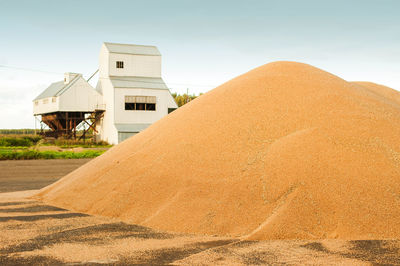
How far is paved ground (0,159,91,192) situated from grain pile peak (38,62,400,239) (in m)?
2.48

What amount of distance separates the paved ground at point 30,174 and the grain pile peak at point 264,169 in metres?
2.48

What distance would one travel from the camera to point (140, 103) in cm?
3048

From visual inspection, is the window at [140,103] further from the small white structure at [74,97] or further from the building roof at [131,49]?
the building roof at [131,49]

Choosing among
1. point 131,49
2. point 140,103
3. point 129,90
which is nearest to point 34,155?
point 129,90

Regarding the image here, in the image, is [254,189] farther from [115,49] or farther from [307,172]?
[115,49]

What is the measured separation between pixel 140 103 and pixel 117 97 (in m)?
1.88

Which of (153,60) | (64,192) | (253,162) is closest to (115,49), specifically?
(153,60)

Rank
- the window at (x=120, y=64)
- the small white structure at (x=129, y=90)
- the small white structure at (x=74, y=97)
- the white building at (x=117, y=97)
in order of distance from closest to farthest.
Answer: the small white structure at (x=129, y=90) → the white building at (x=117, y=97) → the window at (x=120, y=64) → the small white structure at (x=74, y=97)

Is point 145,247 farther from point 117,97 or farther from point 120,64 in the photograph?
point 120,64

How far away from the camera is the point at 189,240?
5.04 metres

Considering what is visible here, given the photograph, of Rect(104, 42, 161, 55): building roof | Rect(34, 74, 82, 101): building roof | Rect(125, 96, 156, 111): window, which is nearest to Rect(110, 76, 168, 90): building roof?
Rect(125, 96, 156, 111): window

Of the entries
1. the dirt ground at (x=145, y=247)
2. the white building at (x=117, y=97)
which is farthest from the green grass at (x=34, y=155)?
the dirt ground at (x=145, y=247)

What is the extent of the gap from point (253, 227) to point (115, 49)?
2791 cm

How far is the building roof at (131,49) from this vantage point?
31042 mm
